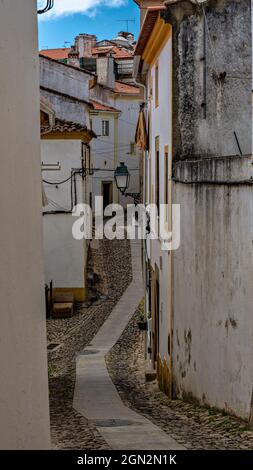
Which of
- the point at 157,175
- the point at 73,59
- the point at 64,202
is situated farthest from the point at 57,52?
the point at 157,175

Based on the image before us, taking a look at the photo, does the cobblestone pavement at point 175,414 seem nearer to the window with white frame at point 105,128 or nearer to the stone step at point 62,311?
the stone step at point 62,311

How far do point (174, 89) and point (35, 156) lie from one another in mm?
7770

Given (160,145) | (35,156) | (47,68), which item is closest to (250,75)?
(160,145)

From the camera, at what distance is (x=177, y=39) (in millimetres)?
12742

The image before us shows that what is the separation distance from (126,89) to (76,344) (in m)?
30.4

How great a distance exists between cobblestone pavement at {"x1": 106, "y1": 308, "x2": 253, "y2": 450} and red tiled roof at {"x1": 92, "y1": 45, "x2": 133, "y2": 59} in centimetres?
3709

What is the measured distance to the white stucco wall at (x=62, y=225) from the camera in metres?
25.9

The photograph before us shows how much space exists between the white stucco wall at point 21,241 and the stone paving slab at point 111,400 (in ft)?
10.7

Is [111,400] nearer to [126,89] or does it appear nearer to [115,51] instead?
[126,89]

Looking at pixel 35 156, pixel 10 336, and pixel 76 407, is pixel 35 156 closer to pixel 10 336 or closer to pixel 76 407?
pixel 10 336

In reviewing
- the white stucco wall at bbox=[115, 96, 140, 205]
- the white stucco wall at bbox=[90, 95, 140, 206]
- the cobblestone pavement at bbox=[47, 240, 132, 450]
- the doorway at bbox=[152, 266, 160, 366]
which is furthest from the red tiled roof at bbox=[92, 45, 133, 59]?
the doorway at bbox=[152, 266, 160, 366]

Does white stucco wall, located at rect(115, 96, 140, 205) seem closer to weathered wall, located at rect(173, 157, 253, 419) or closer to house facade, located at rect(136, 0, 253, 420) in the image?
house facade, located at rect(136, 0, 253, 420)

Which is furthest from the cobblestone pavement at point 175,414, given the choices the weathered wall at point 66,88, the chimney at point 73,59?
the chimney at point 73,59

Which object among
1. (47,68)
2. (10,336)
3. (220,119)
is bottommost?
(10,336)
